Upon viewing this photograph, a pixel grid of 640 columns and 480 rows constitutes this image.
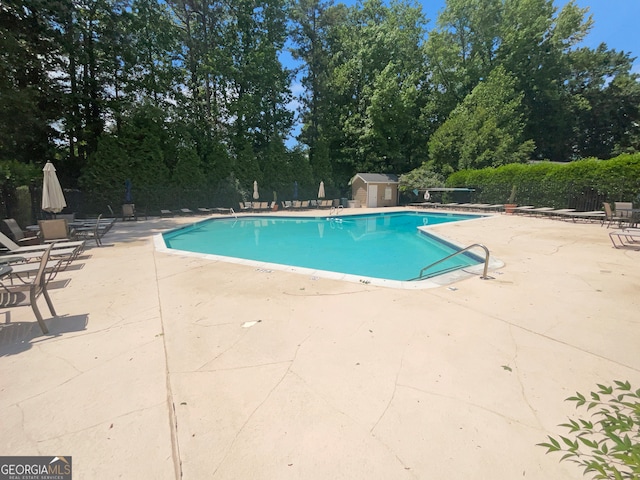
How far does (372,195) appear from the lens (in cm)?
2462

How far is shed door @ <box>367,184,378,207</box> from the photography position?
964 inches

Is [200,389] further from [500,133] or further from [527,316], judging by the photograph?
[500,133]

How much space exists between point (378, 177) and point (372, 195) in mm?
1835

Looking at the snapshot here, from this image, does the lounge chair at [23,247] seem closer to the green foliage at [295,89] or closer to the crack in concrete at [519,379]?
the crack in concrete at [519,379]

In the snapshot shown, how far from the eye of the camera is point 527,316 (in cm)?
380

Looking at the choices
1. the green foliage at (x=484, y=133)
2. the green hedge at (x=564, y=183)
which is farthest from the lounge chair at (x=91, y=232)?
the green foliage at (x=484, y=133)

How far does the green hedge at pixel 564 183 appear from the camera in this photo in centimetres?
1393

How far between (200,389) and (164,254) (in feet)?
18.8

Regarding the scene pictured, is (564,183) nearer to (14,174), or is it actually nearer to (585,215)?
(585,215)

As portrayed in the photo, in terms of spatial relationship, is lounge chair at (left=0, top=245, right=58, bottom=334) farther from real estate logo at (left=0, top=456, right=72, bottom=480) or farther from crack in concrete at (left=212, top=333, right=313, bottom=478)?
crack in concrete at (left=212, top=333, right=313, bottom=478)

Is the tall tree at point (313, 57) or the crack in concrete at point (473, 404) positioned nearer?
the crack in concrete at point (473, 404)

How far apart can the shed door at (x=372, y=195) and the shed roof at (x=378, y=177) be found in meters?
0.49

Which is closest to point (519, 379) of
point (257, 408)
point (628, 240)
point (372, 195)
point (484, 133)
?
point (257, 408)

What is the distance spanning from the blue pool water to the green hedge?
12.2 ft
